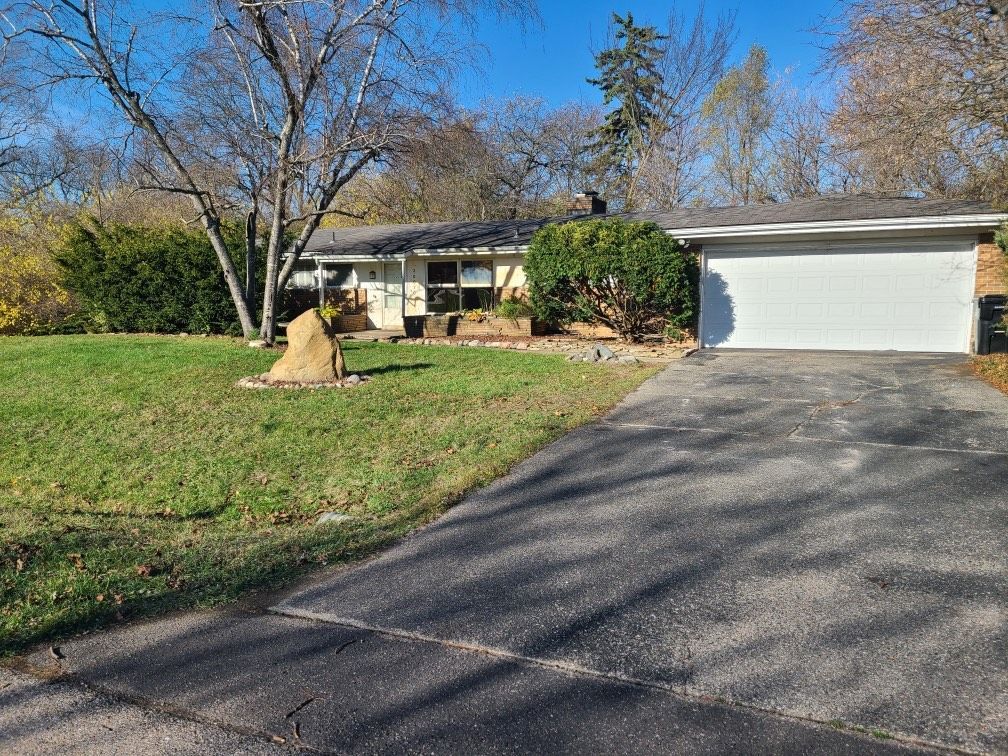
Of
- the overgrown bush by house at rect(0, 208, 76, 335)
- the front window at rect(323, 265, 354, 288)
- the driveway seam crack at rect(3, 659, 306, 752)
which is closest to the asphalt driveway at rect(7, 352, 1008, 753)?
the driveway seam crack at rect(3, 659, 306, 752)

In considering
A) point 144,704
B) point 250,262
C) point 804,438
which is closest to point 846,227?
point 804,438

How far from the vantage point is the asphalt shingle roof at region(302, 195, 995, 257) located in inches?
511

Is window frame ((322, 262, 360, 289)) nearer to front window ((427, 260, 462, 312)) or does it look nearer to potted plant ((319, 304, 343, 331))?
potted plant ((319, 304, 343, 331))

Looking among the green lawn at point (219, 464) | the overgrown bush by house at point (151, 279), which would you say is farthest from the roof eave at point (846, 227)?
the overgrown bush by house at point (151, 279)

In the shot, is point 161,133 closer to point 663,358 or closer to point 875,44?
point 663,358

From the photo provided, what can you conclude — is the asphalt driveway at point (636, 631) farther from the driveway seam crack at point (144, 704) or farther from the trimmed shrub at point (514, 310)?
the trimmed shrub at point (514, 310)

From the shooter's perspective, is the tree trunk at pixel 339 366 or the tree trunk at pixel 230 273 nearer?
the tree trunk at pixel 339 366

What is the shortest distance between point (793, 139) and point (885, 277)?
593 inches

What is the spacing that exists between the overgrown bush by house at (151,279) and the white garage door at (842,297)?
35.8 feet

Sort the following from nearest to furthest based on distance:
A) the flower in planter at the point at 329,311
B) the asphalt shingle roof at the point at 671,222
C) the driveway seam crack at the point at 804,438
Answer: the driveway seam crack at the point at 804,438 → the asphalt shingle roof at the point at 671,222 → the flower in planter at the point at 329,311

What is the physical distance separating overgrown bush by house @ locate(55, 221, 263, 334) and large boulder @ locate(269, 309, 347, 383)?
7.70m

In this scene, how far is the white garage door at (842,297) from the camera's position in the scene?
1257 cm

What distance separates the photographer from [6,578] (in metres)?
4.07

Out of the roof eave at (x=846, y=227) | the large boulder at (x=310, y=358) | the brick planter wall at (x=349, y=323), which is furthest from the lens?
the brick planter wall at (x=349, y=323)
